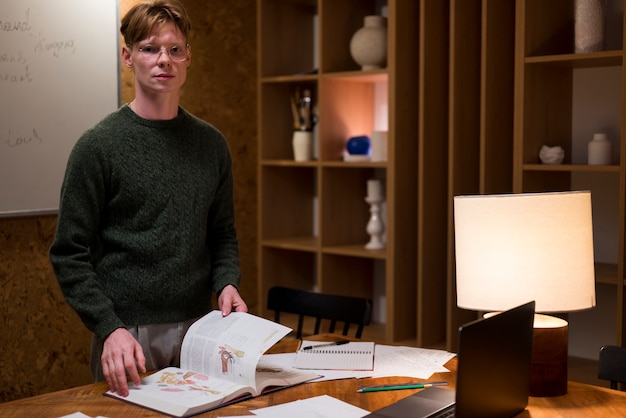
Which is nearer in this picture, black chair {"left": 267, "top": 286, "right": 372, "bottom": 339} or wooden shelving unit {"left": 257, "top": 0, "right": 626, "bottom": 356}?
black chair {"left": 267, "top": 286, "right": 372, "bottom": 339}

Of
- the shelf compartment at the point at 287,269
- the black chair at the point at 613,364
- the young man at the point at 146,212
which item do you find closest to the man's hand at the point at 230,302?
the young man at the point at 146,212

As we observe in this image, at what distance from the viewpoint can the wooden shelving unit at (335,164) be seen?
133 inches

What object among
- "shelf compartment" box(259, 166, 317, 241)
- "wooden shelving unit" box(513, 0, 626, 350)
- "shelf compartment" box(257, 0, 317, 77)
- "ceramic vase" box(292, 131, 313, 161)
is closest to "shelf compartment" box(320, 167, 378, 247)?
"ceramic vase" box(292, 131, 313, 161)

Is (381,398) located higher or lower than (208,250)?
lower

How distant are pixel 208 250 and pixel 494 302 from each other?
84 centimetres

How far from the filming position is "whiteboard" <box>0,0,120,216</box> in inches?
120

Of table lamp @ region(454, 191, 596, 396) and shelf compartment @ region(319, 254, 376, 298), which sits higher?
table lamp @ region(454, 191, 596, 396)

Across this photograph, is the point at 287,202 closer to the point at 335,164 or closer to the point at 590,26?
the point at 335,164

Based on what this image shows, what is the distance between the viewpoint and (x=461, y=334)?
146 cm

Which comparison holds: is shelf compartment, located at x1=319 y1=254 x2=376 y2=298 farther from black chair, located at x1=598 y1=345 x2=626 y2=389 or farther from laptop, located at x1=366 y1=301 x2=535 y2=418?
laptop, located at x1=366 y1=301 x2=535 y2=418

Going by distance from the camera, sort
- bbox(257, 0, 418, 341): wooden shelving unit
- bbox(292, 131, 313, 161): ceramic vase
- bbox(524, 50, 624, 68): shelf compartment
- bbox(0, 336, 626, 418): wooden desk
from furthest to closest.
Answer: bbox(292, 131, 313, 161): ceramic vase, bbox(257, 0, 418, 341): wooden shelving unit, bbox(524, 50, 624, 68): shelf compartment, bbox(0, 336, 626, 418): wooden desk

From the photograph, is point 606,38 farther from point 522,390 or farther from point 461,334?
point 461,334

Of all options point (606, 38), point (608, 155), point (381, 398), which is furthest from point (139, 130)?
point (606, 38)

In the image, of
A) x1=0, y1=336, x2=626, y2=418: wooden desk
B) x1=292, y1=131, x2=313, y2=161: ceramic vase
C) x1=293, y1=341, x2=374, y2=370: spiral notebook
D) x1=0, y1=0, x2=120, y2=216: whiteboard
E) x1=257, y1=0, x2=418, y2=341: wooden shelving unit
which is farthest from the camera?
x1=292, y1=131, x2=313, y2=161: ceramic vase
